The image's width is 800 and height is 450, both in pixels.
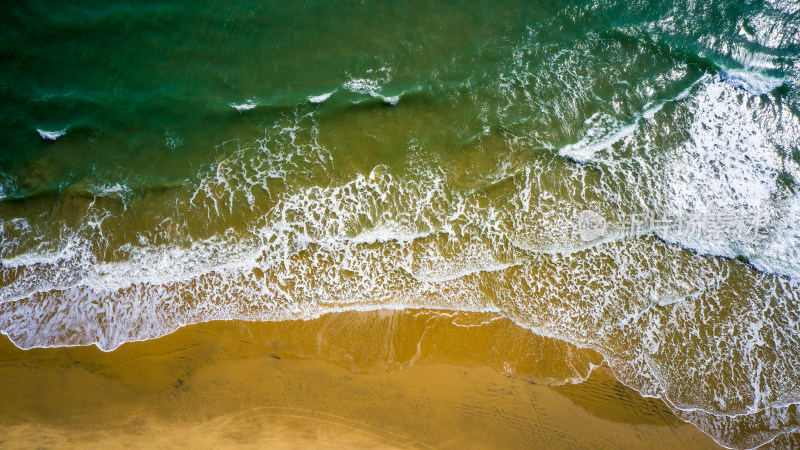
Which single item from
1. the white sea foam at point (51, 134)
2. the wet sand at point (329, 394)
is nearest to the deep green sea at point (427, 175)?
the white sea foam at point (51, 134)

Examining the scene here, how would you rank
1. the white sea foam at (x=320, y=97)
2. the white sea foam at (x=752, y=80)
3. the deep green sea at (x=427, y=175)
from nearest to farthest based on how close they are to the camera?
the deep green sea at (x=427, y=175) → the white sea foam at (x=752, y=80) → the white sea foam at (x=320, y=97)

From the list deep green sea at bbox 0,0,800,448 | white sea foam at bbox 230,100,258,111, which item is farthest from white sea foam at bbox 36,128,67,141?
white sea foam at bbox 230,100,258,111

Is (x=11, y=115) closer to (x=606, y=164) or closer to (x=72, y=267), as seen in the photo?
(x=72, y=267)

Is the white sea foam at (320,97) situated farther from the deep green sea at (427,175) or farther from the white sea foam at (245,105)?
the white sea foam at (245,105)

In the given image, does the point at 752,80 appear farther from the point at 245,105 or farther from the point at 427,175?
the point at 245,105

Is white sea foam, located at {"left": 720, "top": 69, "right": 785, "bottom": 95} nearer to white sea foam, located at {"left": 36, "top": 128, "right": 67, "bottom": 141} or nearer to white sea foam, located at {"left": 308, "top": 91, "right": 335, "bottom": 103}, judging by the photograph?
white sea foam, located at {"left": 308, "top": 91, "right": 335, "bottom": 103}

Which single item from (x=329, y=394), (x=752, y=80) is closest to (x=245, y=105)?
(x=329, y=394)

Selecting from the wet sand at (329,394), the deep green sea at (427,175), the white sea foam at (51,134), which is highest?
the white sea foam at (51,134)
